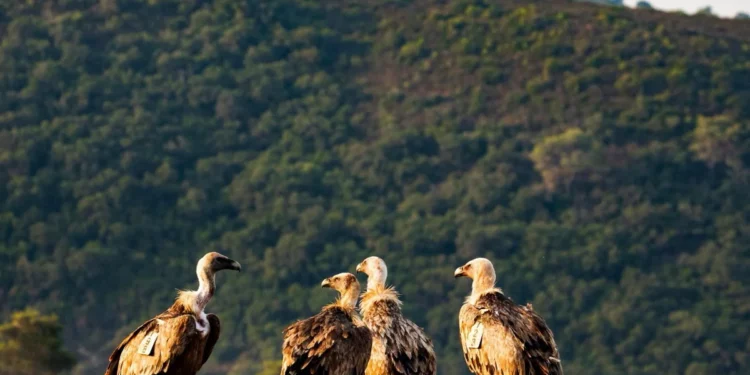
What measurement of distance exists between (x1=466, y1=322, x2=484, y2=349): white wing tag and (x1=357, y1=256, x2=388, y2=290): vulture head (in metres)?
1.04

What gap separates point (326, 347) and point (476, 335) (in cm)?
170

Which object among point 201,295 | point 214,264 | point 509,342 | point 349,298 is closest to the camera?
point 201,295

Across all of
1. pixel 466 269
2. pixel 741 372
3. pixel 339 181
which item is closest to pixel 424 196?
pixel 339 181

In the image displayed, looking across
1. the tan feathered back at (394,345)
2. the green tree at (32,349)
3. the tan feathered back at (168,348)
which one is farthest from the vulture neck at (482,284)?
the green tree at (32,349)

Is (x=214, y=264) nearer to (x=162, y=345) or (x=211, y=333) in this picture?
(x=211, y=333)

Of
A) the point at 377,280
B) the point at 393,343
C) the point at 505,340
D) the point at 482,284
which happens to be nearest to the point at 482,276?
the point at 482,284

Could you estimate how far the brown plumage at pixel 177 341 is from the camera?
14039 millimetres

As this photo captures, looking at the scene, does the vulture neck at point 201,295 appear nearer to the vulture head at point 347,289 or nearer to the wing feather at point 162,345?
the wing feather at point 162,345

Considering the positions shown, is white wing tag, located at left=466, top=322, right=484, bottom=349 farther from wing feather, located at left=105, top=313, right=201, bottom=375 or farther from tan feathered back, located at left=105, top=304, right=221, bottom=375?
wing feather, located at left=105, top=313, right=201, bottom=375

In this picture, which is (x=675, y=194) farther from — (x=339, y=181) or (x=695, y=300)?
(x=339, y=181)

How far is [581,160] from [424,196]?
591 cm

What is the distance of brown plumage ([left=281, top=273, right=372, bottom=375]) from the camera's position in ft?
46.8

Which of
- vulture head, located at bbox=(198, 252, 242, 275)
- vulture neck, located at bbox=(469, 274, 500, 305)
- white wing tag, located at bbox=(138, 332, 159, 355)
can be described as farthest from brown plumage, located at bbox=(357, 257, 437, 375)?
white wing tag, located at bbox=(138, 332, 159, 355)

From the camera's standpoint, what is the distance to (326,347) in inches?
563
